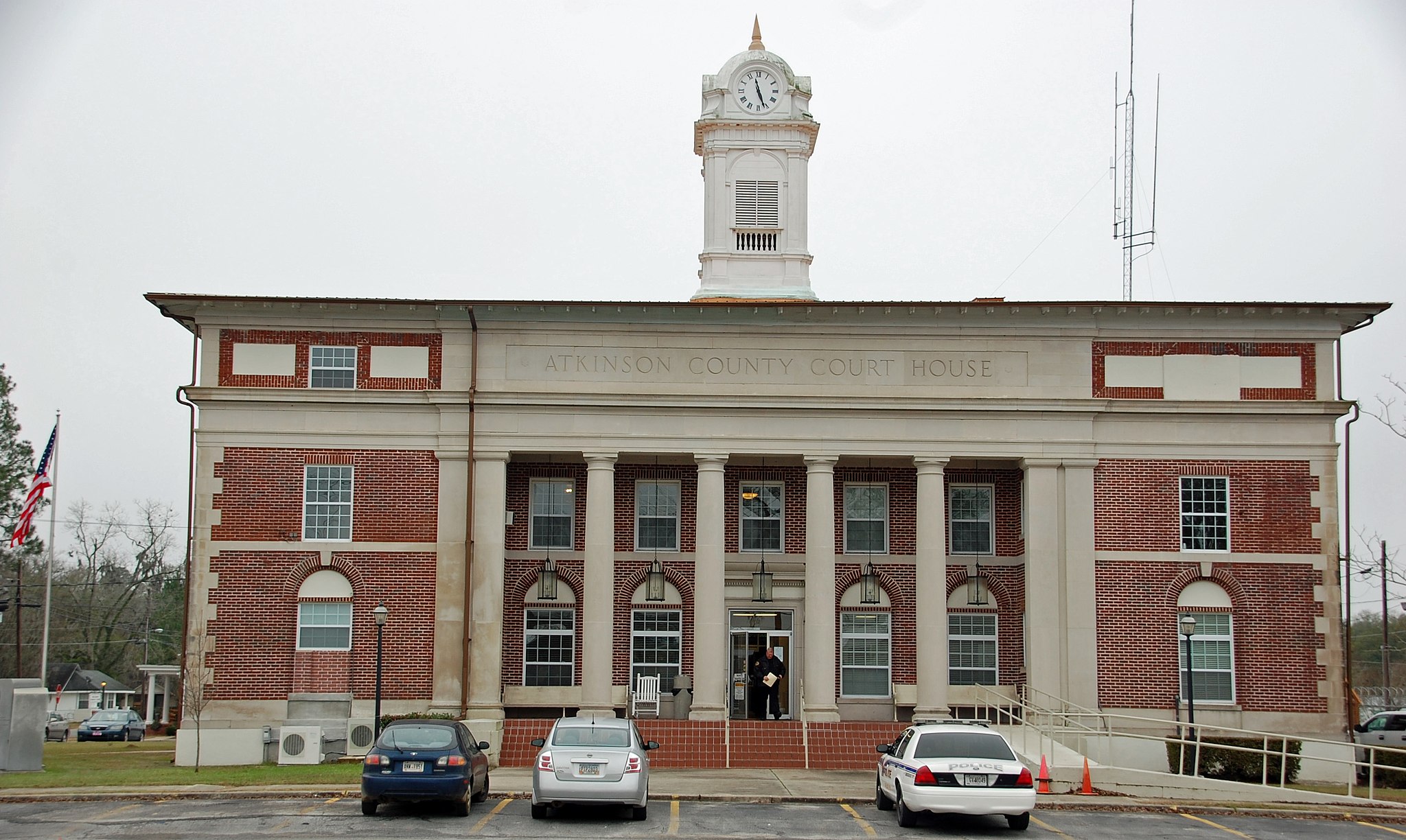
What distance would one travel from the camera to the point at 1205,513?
1355 inches

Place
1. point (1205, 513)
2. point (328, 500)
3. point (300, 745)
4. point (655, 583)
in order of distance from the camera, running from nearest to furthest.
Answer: point (300, 745)
point (328, 500)
point (1205, 513)
point (655, 583)

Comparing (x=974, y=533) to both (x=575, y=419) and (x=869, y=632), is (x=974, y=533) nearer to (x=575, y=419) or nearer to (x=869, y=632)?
(x=869, y=632)

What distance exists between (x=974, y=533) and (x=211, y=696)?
18.6 m

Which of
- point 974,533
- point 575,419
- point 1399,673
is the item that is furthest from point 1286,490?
point 1399,673

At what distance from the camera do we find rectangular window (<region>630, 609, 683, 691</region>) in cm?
3575

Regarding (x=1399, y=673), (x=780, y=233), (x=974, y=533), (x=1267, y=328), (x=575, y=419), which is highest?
(x=780, y=233)

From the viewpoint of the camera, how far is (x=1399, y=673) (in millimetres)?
103375

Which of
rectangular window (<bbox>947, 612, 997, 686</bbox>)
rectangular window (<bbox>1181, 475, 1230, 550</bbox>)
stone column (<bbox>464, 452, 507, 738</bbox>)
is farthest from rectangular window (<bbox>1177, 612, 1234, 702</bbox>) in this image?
stone column (<bbox>464, 452, 507, 738</bbox>)

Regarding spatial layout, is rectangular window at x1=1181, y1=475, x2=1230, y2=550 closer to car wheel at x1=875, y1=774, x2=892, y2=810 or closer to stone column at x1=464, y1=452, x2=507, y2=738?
car wheel at x1=875, y1=774, x2=892, y2=810

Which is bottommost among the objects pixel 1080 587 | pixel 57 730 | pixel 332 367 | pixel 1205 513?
pixel 57 730

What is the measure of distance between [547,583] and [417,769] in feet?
47.2

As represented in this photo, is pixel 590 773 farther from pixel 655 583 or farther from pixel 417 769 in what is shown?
pixel 655 583

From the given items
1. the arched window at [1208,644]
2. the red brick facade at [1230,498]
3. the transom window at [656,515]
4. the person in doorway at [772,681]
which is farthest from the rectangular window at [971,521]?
the transom window at [656,515]

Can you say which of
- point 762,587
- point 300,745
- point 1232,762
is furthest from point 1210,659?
point 300,745
